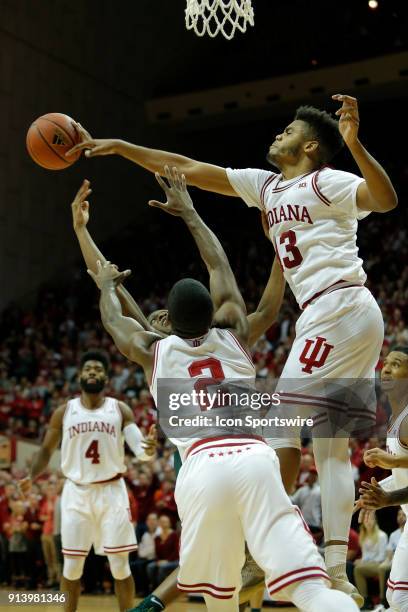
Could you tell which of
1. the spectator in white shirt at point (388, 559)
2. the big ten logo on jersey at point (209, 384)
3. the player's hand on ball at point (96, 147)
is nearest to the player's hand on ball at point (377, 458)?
the big ten logo on jersey at point (209, 384)

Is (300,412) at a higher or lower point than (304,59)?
lower

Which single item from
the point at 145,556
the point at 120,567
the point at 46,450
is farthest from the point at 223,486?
the point at 145,556

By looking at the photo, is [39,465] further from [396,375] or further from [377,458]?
[377,458]

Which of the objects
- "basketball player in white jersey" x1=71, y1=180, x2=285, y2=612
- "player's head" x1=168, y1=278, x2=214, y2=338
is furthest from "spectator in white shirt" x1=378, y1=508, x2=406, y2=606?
"player's head" x1=168, y1=278, x2=214, y2=338

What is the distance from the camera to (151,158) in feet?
18.8

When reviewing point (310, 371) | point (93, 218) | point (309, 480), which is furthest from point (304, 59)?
point (310, 371)

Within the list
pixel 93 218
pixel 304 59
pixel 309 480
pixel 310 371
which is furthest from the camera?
pixel 93 218

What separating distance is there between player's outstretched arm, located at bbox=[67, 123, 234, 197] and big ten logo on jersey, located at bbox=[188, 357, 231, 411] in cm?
156

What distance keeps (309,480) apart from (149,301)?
11.7 metres

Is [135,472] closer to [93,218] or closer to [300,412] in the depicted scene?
[300,412]

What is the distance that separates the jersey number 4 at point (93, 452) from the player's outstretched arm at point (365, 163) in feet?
17.5

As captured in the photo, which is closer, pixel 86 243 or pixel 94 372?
pixel 86 243

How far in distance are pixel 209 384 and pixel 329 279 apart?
108 centimetres

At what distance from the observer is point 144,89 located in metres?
28.0
